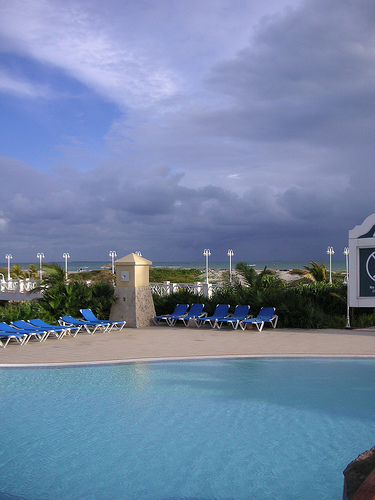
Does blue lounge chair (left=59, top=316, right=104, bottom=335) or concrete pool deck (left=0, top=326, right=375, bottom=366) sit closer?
concrete pool deck (left=0, top=326, right=375, bottom=366)

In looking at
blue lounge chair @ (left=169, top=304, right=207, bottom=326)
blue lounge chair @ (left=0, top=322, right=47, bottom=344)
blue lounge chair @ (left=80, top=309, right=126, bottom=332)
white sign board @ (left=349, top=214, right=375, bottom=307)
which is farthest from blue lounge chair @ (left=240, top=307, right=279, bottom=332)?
white sign board @ (left=349, top=214, right=375, bottom=307)

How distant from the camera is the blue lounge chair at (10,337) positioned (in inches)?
465

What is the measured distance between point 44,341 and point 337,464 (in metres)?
9.30

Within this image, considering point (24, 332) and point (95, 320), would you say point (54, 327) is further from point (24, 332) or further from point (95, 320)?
point (95, 320)

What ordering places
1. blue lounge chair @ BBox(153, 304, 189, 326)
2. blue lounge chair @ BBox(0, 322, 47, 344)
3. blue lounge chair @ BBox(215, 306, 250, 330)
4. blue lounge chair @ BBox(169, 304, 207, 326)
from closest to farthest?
blue lounge chair @ BBox(0, 322, 47, 344)
blue lounge chair @ BBox(215, 306, 250, 330)
blue lounge chair @ BBox(169, 304, 207, 326)
blue lounge chair @ BBox(153, 304, 189, 326)

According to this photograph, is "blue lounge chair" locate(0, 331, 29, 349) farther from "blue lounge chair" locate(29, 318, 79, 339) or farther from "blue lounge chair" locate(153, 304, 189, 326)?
"blue lounge chair" locate(153, 304, 189, 326)

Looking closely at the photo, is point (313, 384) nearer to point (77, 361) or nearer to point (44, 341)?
point (77, 361)

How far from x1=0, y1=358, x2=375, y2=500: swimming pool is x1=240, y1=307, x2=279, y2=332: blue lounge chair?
423cm

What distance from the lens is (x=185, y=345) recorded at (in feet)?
39.0

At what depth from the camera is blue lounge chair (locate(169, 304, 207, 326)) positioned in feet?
51.1

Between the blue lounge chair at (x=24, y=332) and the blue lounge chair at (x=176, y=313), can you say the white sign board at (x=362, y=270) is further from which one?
the blue lounge chair at (x=176, y=313)

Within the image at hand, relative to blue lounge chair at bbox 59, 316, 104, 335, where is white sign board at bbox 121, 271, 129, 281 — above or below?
above

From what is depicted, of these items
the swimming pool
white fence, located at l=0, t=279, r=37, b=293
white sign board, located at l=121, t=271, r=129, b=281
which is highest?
Answer: white sign board, located at l=121, t=271, r=129, b=281

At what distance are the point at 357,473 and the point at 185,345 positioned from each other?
30.6 feet
